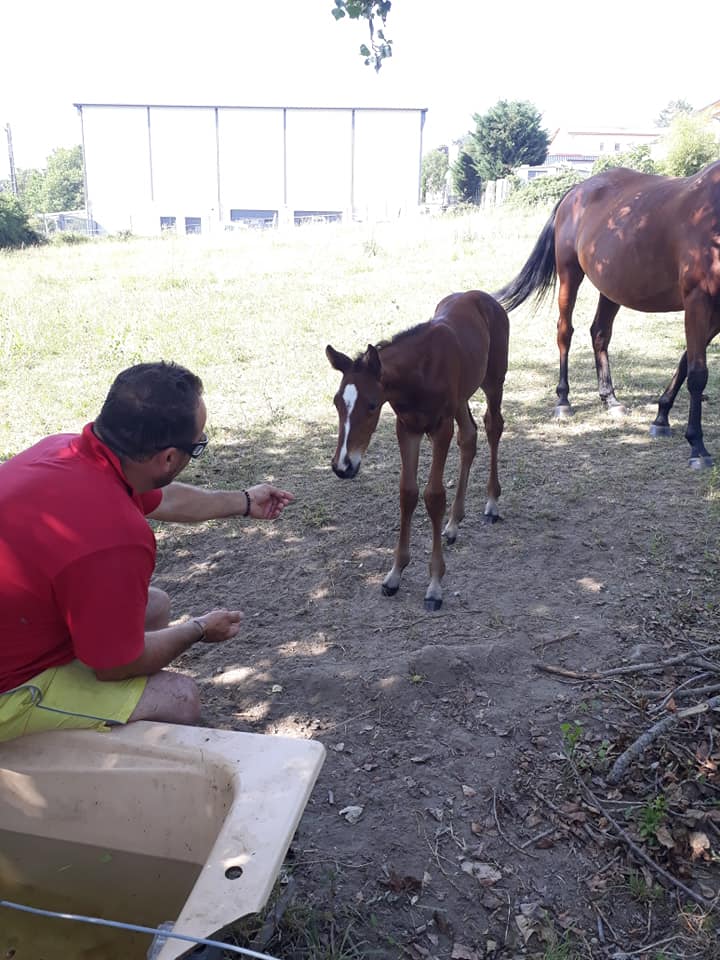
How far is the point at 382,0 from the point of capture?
349cm

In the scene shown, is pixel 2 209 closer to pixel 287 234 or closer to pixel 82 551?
pixel 287 234

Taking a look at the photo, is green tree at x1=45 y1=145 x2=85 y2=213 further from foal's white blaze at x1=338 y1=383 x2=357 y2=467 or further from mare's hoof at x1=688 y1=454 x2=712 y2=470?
foal's white blaze at x1=338 y1=383 x2=357 y2=467

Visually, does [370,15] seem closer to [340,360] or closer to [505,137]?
[340,360]

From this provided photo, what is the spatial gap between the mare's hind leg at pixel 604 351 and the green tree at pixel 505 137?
113 feet

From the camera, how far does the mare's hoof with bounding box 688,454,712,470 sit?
5609mm

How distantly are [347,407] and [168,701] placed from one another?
168 centimetres

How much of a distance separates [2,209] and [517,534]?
28.8m

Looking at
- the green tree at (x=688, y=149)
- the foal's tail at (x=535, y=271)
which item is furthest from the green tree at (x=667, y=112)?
the foal's tail at (x=535, y=271)

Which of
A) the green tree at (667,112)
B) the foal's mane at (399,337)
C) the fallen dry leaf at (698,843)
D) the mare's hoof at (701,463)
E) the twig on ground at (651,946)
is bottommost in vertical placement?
the twig on ground at (651,946)

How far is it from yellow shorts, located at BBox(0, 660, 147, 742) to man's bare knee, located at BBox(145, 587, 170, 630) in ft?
2.56

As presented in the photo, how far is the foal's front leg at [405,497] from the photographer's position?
409 cm

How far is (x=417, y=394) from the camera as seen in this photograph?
388 cm

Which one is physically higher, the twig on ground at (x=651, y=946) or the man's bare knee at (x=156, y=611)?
the man's bare knee at (x=156, y=611)

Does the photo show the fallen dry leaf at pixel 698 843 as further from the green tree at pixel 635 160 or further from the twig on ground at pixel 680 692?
the green tree at pixel 635 160
